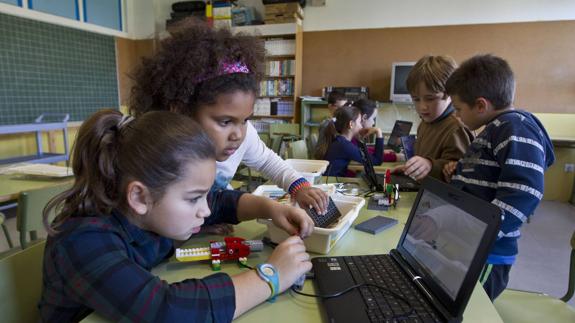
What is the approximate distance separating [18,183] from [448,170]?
88.1 inches

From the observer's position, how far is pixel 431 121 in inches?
66.5

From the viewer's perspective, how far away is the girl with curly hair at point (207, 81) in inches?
36.0

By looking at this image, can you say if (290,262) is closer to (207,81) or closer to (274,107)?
(207,81)

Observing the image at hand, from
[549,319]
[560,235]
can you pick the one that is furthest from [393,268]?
[560,235]

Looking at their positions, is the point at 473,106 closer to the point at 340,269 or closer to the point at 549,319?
the point at 549,319

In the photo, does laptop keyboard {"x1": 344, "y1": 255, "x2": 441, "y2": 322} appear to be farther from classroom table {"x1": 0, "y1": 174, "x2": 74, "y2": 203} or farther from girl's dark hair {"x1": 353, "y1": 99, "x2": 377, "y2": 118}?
girl's dark hair {"x1": 353, "y1": 99, "x2": 377, "y2": 118}

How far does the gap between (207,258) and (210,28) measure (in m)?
0.66

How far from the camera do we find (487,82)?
116 centimetres

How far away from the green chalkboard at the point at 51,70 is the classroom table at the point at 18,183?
95.5 inches

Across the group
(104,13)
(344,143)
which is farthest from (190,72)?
(104,13)

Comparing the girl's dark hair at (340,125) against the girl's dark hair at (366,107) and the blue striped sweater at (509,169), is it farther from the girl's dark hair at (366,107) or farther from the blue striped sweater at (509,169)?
the blue striped sweater at (509,169)

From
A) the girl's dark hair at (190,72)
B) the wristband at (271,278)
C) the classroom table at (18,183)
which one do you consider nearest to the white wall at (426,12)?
the classroom table at (18,183)

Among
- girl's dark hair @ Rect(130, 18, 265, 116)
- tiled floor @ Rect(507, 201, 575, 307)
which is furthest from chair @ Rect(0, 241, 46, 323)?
tiled floor @ Rect(507, 201, 575, 307)

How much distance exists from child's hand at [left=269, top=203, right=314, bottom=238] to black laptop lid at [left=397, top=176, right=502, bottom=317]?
23 cm
